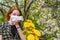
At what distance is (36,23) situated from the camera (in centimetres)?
239

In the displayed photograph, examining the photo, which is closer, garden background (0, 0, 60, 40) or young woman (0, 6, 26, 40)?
young woman (0, 6, 26, 40)

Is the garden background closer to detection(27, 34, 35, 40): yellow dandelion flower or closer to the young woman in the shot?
the young woman

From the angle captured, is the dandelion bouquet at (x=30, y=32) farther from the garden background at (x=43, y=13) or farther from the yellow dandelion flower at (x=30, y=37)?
the garden background at (x=43, y=13)

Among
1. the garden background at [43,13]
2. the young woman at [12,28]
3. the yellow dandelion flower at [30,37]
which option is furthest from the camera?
the garden background at [43,13]

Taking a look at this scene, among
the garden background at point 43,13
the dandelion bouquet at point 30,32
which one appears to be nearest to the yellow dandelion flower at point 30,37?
the dandelion bouquet at point 30,32

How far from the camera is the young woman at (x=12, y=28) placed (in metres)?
1.71

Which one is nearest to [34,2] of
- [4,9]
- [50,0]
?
[50,0]

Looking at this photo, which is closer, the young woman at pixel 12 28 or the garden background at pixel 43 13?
the young woman at pixel 12 28

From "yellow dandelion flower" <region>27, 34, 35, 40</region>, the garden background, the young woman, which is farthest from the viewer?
the garden background

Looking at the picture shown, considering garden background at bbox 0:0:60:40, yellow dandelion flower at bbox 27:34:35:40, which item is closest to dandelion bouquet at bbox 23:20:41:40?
yellow dandelion flower at bbox 27:34:35:40

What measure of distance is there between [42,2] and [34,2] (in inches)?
4.2

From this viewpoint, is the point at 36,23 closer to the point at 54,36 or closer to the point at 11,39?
the point at 54,36

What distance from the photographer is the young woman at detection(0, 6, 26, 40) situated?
1.71 metres

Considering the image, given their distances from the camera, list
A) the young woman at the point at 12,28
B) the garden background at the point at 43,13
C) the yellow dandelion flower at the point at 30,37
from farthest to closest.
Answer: the garden background at the point at 43,13, the young woman at the point at 12,28, the yellow dandelion flower at the point at 30,37
